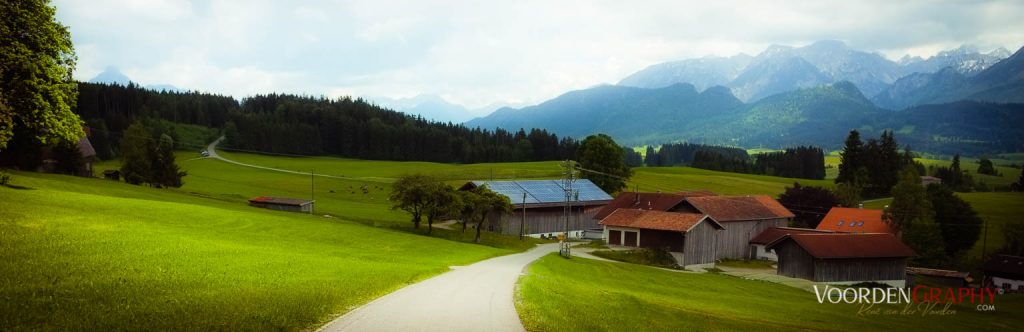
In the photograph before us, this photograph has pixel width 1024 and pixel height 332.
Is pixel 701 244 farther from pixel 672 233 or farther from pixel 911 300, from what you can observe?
pixel 911 300

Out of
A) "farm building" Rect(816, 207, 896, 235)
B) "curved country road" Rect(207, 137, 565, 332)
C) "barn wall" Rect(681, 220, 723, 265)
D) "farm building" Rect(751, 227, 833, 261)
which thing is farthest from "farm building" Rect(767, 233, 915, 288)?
"curved country road" Rect(207, 137, 565, 332)

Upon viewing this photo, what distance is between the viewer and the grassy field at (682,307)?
23.4 meters

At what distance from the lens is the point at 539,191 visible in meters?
89.8

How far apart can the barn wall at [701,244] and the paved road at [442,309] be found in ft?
134

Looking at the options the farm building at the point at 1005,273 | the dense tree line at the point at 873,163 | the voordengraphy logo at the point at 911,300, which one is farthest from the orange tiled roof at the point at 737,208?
the dense tree line at the point at 873,163

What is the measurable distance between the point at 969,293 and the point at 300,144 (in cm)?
17932

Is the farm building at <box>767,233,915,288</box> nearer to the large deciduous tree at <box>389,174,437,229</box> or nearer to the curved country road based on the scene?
the large deciduous tree at <box>389,174,437,229</box>

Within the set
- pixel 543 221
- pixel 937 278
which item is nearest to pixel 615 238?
pixel 543 221

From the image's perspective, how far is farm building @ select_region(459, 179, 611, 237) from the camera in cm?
8306

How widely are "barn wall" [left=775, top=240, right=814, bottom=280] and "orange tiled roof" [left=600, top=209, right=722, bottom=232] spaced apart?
28.3 feet

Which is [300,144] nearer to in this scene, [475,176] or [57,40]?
[475,176]

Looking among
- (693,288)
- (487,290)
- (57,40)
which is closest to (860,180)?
(693,288)

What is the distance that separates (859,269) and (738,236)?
16909mm

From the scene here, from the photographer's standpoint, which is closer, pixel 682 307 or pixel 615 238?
pixel 682 307
